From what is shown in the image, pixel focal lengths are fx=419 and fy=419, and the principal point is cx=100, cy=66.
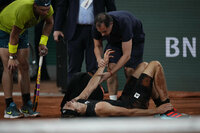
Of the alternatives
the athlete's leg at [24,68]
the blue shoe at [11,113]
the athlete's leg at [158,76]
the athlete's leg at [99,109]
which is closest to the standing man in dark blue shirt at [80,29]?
the athlete's leg at [24,68]

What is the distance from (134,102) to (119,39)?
1196 millimetres

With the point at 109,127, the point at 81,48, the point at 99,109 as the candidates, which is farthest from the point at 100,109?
the point at 109,127

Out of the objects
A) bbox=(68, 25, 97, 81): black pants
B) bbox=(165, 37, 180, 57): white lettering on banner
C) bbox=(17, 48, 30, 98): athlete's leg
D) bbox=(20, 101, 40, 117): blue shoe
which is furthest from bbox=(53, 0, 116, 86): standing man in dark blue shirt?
Answer: bbox=(165, 37, 180, 57): white lettering on banner

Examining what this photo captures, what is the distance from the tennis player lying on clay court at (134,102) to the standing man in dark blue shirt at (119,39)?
45cm

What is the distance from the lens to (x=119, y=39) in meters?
5.16

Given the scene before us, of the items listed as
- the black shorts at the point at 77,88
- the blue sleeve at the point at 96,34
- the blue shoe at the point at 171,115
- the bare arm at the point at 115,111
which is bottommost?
the blue shoe at the point at 171,115

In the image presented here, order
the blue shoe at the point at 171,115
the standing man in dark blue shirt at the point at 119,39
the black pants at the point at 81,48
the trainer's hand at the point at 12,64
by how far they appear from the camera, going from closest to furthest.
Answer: the blue shoe at the point at 171,115 < the standing man in dark blue shirt at the point at 119,39 < the trainer's hand at the point at 12,64 < the black pants at the point at 81,48

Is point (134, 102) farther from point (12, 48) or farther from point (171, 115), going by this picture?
point (12, 48)

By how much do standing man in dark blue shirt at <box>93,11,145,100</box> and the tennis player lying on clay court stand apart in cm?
45

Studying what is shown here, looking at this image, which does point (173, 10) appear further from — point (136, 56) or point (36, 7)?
point (36, 7)

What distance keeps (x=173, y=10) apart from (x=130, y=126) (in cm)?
668

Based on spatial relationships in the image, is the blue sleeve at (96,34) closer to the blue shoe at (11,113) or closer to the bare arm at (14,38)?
the bare arm at (14,38)

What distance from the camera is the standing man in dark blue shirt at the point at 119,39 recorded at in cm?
467

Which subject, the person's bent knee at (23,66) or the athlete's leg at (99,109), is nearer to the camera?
the athlete's leg at (99,109)
